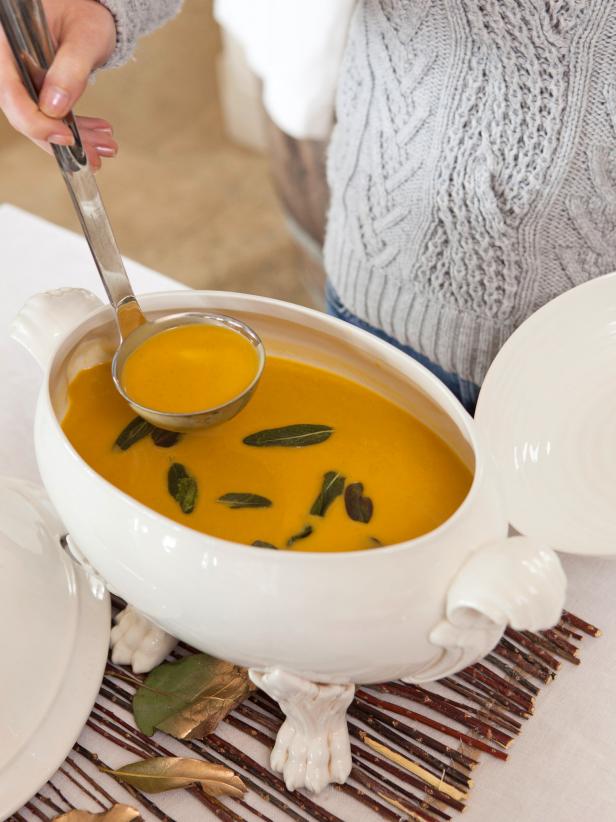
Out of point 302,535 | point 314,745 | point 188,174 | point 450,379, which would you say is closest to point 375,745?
point 314,745

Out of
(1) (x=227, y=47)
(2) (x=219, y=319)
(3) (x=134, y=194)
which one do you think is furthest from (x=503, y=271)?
(1) (x=227, y=47)

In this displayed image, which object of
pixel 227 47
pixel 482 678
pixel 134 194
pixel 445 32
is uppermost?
pixel 445 32

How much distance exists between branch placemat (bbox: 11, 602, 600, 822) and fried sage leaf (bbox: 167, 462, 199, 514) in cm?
15

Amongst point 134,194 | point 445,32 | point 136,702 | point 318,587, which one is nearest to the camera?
point 318,587

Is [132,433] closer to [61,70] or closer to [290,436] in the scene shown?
[290,436]

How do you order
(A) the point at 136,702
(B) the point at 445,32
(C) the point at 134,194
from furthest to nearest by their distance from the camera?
1. (C) the point at 134,194
2. (B) the point at 445,32
3. (A) the point at 136,702

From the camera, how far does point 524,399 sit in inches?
26.2

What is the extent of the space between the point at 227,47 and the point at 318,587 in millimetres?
2450

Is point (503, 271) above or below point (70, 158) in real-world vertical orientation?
below

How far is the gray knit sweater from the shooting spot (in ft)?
2.24

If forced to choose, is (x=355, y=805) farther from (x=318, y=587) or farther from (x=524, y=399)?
(x=524, y=399)

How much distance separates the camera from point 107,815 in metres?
0.52

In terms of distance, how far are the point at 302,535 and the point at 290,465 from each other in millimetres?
50

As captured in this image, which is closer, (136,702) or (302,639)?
(302,639)
